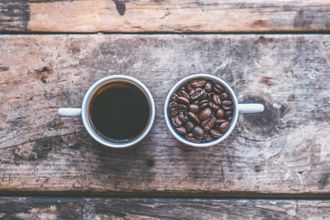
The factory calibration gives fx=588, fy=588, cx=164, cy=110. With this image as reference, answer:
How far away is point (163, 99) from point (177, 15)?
0.52ft

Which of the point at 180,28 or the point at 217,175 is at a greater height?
the point at 180,28

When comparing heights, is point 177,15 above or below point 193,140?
above

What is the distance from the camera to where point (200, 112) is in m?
1.03

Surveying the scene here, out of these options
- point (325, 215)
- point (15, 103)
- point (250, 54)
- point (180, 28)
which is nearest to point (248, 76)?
point (250, 54)

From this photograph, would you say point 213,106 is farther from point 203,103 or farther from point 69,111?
point 69,111

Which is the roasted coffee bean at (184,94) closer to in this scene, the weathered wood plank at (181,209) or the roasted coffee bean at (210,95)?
the roasted coffee bean at (210,95)

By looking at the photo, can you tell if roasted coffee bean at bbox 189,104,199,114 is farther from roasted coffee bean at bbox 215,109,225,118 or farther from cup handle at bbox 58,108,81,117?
cup handle at bbox 58,108,81,117

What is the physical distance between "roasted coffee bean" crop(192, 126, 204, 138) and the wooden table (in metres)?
0.07

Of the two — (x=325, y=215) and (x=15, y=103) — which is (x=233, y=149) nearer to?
(x=325, y=215)

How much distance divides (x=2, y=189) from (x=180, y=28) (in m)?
0.45

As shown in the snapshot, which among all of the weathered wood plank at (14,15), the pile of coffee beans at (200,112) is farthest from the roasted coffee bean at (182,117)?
the weathered wood plank at (14,15)

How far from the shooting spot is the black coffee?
1048 mm

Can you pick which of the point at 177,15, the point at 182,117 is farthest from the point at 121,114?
the point at 177,15

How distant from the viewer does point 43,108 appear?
1.10 meters
